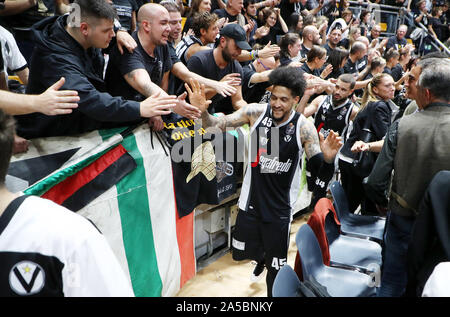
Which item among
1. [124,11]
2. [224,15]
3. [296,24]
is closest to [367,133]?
[124,11]

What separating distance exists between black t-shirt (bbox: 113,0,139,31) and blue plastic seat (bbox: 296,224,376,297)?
3.58m

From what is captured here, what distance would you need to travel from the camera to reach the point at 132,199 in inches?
120

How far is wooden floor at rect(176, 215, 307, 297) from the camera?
152 inches

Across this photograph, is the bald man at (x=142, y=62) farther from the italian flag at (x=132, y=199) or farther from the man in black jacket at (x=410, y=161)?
the man in black jacket at (x=410, y=161)

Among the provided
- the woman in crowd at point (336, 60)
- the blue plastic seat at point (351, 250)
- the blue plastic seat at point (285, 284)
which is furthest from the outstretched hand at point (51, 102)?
the woman in crowd at point (336, 60)

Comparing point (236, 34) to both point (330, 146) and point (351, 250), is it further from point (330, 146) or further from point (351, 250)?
point (351, 250)

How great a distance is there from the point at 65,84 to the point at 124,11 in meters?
2.70

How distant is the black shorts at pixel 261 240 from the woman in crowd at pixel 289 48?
3.09m

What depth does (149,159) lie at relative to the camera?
3.20 metres

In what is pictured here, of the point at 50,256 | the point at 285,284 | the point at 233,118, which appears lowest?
the point at 285,284

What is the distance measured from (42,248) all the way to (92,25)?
6.50 feet

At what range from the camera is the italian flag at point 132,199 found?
2.64 metres
